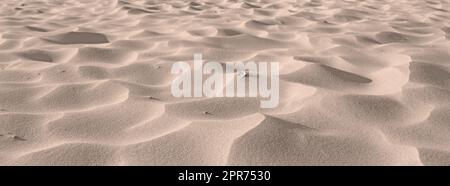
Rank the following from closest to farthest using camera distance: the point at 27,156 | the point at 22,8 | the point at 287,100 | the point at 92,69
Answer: the point at 27,156 → the point at 287,100 → the point at 92,69 → the point at 22,8

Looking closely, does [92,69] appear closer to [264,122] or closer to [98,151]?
[98,151]

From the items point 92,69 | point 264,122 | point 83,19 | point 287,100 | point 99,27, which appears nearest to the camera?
point 264,122

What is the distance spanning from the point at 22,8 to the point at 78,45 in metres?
1.94

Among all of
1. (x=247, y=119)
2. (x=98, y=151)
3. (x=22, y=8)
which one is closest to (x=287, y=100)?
(x=247, y=119)

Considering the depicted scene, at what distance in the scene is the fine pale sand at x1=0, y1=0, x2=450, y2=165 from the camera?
1.29 metres

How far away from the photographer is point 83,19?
3.63 meters

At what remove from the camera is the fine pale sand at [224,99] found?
1289mm

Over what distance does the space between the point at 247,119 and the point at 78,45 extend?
153cm

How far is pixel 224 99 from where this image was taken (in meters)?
1.69

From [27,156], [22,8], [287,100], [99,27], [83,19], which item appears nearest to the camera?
[27,156]

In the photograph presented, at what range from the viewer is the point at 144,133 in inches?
55.8

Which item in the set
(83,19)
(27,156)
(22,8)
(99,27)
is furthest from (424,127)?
(22,8)

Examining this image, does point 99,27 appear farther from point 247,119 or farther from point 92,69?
point 247,119

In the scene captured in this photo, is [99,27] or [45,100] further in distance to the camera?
[99,27]
